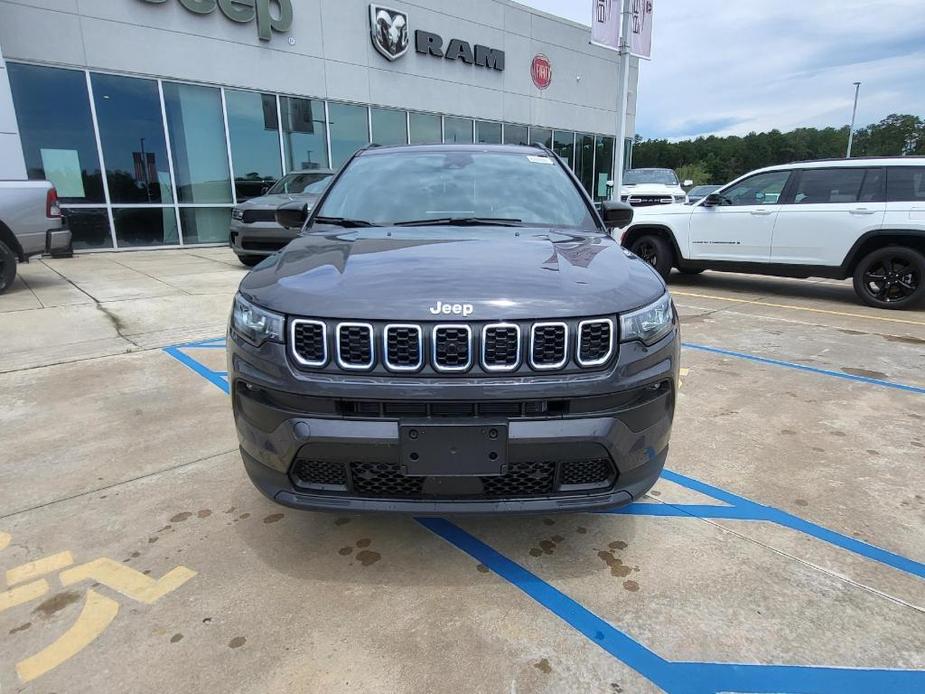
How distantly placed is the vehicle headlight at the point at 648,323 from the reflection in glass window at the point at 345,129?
14.2m

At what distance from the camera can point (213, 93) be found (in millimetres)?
13117

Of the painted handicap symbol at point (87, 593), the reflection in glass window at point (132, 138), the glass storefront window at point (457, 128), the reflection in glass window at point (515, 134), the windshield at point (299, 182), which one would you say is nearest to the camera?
the painted handicap symbol at point (87, 593)

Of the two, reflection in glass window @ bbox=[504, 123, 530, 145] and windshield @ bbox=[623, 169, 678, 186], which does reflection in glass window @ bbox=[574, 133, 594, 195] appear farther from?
windshield @ bbox=[623, 169, 678, 186]

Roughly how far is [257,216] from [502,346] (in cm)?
826

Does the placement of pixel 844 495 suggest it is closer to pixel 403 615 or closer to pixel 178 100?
pixel 403 615

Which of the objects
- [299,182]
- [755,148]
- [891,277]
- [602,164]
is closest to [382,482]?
[891,277]

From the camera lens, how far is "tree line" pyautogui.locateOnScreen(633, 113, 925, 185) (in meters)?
71.5

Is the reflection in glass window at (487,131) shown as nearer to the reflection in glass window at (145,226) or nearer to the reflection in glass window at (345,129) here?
the reflection in glass window at (345,129)

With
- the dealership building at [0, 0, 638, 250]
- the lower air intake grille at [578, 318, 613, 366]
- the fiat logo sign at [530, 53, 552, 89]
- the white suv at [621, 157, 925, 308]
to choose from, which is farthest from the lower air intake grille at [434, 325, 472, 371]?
the fiat logo sign at [530, 53, 552, 89]

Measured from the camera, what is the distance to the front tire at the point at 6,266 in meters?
7.34

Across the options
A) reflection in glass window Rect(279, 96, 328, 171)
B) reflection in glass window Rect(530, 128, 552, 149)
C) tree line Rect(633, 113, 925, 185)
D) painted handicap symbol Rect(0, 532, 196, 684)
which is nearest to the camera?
painted handicap symbol Rect(0, 532, 196, 684)

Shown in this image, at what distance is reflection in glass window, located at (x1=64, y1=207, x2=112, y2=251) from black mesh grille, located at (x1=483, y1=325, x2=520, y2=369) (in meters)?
12.9

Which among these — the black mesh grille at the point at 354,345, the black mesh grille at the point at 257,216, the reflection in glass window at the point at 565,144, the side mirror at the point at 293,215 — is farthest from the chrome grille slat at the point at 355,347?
the reflection in glass window at the point at 565,144

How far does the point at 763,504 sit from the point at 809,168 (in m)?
6.41
